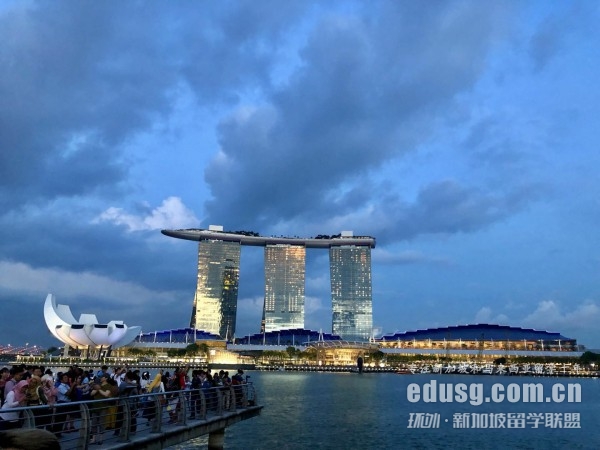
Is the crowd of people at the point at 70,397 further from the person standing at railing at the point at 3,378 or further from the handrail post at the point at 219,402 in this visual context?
the handrail post at the point at 219,402

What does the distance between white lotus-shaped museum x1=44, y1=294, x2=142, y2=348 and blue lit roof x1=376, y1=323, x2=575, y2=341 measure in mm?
89988

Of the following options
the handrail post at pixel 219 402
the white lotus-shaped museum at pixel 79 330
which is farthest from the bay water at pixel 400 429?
the white lotus-shaped museum at pixel 79 330

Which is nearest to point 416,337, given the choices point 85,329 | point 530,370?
point 530,370

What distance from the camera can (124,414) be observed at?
1302 cm

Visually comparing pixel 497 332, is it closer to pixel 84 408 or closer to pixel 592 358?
pixel 592 358

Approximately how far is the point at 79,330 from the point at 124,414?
14622 centimetres

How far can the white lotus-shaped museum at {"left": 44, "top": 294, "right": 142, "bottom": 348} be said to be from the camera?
14825 centimetres

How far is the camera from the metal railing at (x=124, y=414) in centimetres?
1085

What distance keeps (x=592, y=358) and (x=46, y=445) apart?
16817 centimetres

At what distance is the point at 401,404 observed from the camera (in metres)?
51.2

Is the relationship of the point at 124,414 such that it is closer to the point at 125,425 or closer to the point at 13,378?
the point at 125,425

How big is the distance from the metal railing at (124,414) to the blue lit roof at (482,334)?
169656 millimetres

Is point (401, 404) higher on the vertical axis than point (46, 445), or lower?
lower

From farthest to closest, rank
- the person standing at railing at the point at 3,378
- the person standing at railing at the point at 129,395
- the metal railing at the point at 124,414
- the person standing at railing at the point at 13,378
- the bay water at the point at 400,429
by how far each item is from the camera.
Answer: the bay water at the point at 400,429
the person standing at railing at the point at 129,395
the person standing at railing at the point at 3,378
the person standing at railing at the point at 13,378
the metal railing at the point at 124,414
